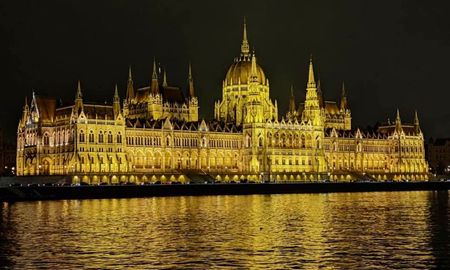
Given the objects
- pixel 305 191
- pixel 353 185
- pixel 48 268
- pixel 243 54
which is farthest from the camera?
pixel 243 54

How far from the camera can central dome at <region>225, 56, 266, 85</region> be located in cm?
16600

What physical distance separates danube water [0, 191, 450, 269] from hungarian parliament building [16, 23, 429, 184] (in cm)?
5223

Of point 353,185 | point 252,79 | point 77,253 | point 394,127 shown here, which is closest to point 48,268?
point 77,253

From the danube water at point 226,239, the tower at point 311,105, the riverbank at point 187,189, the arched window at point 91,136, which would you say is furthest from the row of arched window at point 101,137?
the danube water at point 226,239

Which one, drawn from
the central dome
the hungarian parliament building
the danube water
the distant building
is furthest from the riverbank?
the distant building

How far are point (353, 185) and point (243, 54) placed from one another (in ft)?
131

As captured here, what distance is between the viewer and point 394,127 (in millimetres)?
188875

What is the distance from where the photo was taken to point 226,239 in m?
51.4

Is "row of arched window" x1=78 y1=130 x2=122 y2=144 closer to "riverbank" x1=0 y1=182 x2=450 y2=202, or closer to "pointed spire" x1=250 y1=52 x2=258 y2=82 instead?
"riverbank" x1=0 y1=182 x2=450 y2=202

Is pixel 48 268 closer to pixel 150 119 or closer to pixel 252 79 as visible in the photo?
pixel 150 119

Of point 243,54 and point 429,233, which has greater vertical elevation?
point 243,54

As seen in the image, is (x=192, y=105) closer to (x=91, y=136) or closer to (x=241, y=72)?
(x=241, y=72)

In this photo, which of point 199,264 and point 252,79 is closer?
point 199,264

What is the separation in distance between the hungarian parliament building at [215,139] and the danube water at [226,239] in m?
52.2
